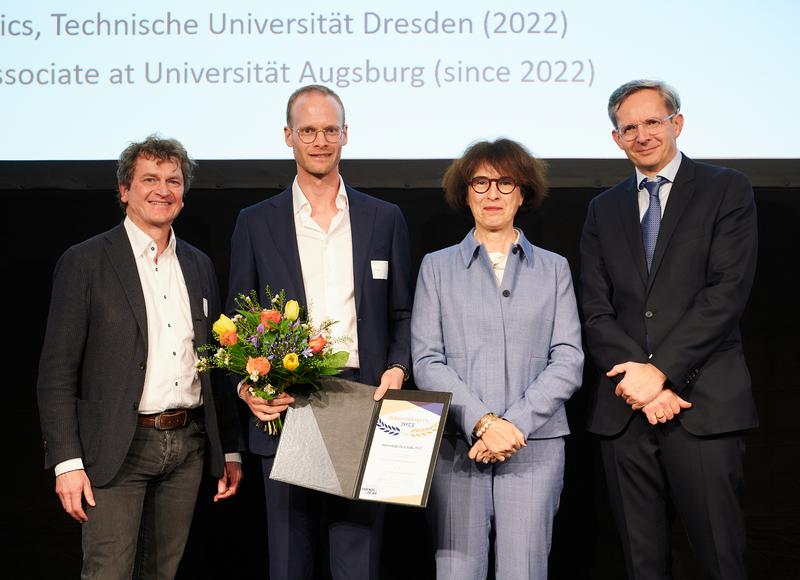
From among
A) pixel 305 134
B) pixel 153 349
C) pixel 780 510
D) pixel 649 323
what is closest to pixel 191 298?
pixel 153 349

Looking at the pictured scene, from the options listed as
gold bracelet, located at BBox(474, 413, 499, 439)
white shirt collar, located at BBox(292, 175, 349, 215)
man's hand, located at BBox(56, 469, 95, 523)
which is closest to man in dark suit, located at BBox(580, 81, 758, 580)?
gold bracelet, located at BBox(474, 413, 499, 439)

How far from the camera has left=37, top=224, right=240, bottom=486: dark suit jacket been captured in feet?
8.58

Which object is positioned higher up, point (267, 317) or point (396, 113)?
point (396, 113)

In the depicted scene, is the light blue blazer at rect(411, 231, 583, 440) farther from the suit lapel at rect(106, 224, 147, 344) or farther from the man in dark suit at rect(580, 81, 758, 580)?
the suit lapel at rect(106, 224, 147, 344)

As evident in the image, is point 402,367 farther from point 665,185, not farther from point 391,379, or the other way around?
Answer: point 665,185

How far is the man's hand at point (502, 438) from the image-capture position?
2512 millimetres

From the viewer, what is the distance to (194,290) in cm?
290

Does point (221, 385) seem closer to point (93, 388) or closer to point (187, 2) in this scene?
point (93, 388)

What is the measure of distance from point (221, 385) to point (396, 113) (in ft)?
5.10

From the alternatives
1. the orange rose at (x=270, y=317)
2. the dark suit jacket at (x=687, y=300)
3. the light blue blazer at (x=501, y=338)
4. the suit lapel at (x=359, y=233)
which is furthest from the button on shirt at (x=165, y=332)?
the dark suit jacket at (x=687, y=300)

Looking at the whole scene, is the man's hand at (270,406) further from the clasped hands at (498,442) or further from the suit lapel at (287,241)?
the clasped hands at (498,442)

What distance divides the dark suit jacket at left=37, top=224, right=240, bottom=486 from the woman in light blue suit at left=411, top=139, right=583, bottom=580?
3.16 ft

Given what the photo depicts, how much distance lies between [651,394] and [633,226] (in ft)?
1.99

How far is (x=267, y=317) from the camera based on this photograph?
2.44 m
